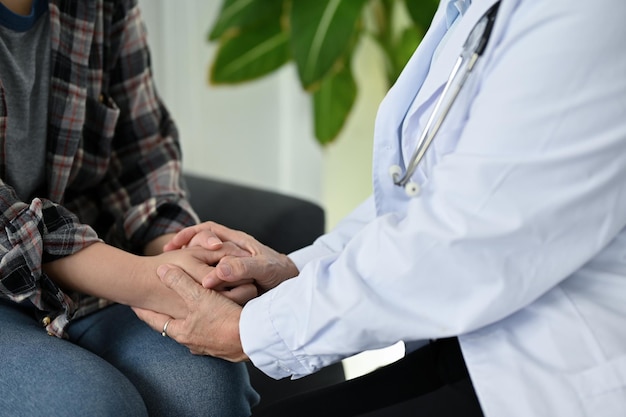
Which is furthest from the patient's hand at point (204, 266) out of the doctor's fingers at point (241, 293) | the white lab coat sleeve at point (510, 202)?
the white lab coat sleeve at point (510, 202)

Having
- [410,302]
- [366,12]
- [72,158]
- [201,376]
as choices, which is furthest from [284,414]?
[366,12]

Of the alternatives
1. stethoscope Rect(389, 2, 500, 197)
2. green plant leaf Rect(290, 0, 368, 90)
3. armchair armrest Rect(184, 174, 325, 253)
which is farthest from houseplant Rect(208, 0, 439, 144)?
stethoscope Rect(389, 2, 500, 197)

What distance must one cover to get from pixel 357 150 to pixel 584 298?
2078 mm

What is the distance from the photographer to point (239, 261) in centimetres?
119

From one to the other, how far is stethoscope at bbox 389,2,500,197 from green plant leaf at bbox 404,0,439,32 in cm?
141

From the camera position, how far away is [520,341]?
3.14 ft

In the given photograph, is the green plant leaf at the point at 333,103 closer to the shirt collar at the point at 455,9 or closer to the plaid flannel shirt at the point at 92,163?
the plaid flannel shirt at the point at 92,163

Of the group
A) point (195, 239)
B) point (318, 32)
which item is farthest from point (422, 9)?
point (195, 239)

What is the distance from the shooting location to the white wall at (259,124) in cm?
275

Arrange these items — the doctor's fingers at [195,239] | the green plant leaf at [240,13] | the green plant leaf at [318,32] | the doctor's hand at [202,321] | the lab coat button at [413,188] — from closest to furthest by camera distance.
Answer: the lab coat button at [413,188], the doctor's hand at [202,321], the doctor's fingers at [195,239], the green plant leaf at [318,32], the green plant leaf at [240,13]

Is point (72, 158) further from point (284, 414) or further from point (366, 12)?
point (366, 12)

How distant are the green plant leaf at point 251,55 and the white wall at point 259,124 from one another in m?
0.29

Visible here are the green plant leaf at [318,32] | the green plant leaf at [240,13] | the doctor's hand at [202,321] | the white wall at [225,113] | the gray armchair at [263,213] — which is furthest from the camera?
the white wall at [225,113]

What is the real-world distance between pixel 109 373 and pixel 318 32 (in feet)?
4.64
